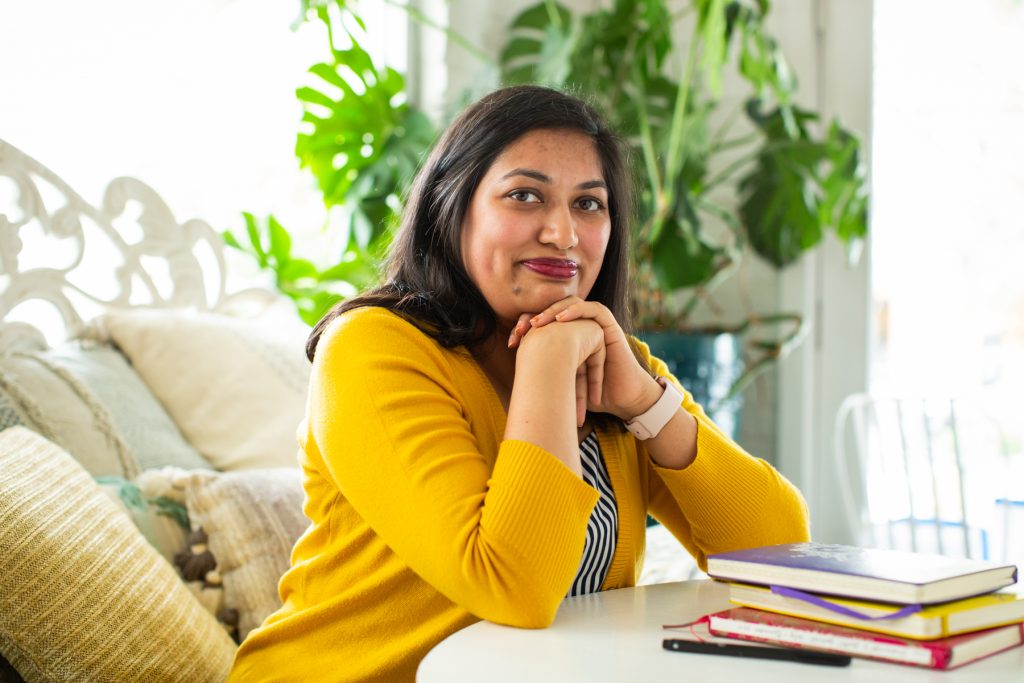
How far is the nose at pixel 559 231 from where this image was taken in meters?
1.32

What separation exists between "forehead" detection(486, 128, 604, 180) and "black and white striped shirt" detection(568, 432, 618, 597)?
365 millimetres

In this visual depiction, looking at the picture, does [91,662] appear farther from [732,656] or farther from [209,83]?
[209,83]

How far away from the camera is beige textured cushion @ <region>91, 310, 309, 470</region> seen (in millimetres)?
1968

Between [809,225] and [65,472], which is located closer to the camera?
[65,472]

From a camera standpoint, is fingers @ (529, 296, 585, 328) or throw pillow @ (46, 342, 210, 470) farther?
throw pillow @ (46, 342, 210, 470)

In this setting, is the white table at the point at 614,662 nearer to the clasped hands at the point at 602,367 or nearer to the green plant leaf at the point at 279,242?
the clasped hands at the point at 602,367

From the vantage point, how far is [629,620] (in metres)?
1.09

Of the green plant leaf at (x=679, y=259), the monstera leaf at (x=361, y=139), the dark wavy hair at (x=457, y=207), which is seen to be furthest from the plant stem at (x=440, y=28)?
the dark wavy hair at (x=457, y=207)

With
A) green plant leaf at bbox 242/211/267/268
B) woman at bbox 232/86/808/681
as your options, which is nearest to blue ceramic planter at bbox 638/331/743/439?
Result: green plant leaf at bbox 242/211/267/268

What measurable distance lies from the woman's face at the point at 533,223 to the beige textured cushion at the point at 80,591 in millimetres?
589

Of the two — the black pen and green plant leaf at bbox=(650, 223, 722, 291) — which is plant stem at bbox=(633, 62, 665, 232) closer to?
green plant leaf at bbox=(650, 223, 722, 291)

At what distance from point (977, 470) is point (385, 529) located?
277 cm

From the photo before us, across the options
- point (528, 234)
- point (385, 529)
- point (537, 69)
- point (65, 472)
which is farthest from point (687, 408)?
point (537, 69)

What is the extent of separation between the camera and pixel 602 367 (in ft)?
4.27
